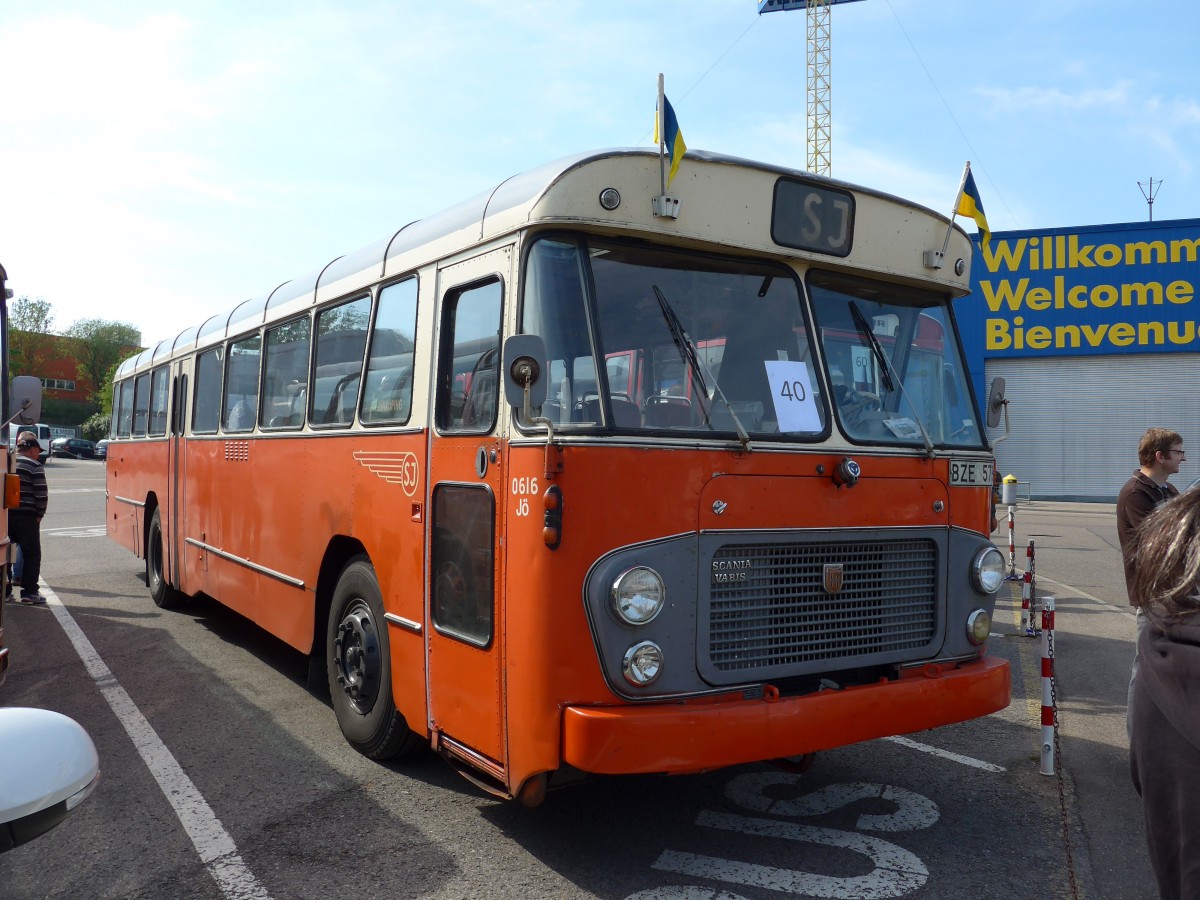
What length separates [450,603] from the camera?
4391 mm

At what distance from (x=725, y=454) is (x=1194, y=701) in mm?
2252

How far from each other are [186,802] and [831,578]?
3.31 m

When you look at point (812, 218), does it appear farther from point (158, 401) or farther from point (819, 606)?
point (158, 401)

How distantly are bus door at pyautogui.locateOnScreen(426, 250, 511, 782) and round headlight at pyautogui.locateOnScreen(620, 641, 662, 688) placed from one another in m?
0.53

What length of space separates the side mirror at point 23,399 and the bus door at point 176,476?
9.11ft

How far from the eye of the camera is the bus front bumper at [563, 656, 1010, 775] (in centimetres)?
366

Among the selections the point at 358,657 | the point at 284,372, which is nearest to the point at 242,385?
the point at 284,372

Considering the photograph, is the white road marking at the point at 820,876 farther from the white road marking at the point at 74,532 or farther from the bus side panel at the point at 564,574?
the white road marking at the point at 74,532

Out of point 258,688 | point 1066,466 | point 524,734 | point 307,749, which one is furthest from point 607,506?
point 1066,466

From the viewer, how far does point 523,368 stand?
3695 millimetres

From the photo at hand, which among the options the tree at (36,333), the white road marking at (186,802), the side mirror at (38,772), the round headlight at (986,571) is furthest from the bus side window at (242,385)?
the tree at (36,333)

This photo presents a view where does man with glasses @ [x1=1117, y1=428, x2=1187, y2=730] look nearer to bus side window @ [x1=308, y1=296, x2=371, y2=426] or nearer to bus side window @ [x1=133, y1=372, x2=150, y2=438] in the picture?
bus side window @ [x1=308, y1=296, x2=371, y2=426]

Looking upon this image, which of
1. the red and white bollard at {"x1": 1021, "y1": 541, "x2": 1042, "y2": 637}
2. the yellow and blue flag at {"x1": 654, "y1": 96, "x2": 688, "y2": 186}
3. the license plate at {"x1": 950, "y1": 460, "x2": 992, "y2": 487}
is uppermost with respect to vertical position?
the yellow and blue flag at {"x1": 654, "y1": 96, "x2": 688, "y2": 186}

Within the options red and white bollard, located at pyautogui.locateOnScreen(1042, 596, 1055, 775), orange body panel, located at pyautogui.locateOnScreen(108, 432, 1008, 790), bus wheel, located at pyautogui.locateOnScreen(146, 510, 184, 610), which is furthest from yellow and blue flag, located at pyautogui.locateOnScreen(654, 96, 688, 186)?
bus wheel, located at pyautogui.locateOnScreen(146, 510, 184, 610)
